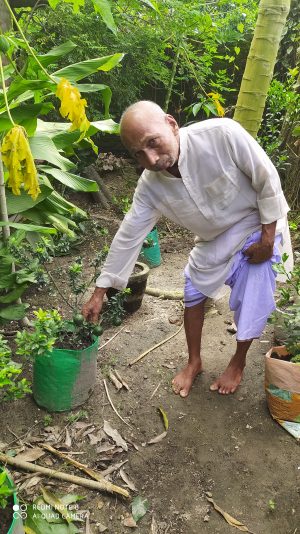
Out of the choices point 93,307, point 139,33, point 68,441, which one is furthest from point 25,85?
point 139,33

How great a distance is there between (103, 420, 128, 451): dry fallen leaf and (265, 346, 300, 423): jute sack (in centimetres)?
74

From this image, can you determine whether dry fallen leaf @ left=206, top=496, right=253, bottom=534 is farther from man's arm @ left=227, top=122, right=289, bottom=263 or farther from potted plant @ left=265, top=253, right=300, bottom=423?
man's arm @ left=227, top=122, right=289, bottom=263

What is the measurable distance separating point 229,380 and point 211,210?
0.97 m

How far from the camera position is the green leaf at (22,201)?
2.55 m

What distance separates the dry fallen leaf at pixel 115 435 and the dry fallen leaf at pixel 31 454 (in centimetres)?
32

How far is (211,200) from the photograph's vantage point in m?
2.17

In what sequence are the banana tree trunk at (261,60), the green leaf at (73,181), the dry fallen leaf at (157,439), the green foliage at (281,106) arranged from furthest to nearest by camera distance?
the green foliage at (281,106) < the green leaf at (73,181) < the banana tree trunk at (261,60) < the dry fallen leaf at (157,439)

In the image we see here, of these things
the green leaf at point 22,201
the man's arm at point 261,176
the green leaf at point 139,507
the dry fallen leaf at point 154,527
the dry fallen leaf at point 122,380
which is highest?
the man's arm at point 261,176

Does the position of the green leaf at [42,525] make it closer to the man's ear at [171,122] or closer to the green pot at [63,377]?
the green pot at [63,377]

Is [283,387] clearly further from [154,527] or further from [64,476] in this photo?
[64,476]

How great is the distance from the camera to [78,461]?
2.04 m

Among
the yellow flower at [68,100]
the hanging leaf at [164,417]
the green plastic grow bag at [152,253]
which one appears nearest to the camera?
the yellow flower at [68,100]

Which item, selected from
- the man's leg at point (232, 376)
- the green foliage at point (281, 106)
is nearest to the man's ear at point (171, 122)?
the man's leg at point (232, 376)

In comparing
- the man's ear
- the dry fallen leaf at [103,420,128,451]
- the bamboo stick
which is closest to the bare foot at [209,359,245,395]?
the dry fallen leaf at [103,420,128,451]
